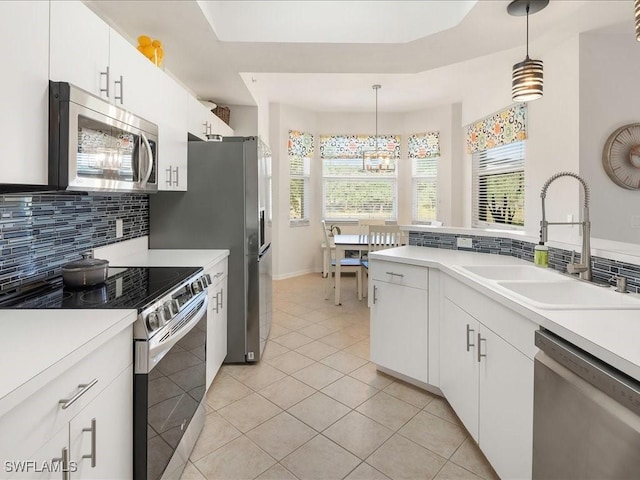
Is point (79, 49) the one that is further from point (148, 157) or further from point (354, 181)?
point (354, 181)

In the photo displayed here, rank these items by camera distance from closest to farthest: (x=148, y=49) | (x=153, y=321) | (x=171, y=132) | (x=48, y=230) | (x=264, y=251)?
(x=153, y=321)
(x=48, y=230)
(x=148, y=49)
(x=171, y=132)
(x=264, y=251)

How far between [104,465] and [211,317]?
125 cm

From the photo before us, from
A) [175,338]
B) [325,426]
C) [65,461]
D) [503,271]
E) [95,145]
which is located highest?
[95,145]

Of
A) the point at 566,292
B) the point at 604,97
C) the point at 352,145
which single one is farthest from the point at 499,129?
the point at 566,292

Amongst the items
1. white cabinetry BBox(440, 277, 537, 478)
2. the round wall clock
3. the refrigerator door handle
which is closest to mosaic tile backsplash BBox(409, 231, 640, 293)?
white cabinetry BBox(440, 277, 537, 478)

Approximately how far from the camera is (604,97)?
337 centimetres

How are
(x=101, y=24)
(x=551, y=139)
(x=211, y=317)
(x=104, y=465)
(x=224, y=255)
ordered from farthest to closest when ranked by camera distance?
(x=551, y=139), (x=224, y=255), (x=211, y=317), (x=101, y=24), (x=104, y=465)

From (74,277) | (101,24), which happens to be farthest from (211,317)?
(101,24)

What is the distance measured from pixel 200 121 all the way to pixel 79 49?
5.58 ft

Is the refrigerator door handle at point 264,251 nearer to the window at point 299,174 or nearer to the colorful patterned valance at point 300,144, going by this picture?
the window at point 299,174

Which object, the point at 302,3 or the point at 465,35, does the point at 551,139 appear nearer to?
the point at 465,35

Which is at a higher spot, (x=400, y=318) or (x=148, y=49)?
(x=148, y=49)

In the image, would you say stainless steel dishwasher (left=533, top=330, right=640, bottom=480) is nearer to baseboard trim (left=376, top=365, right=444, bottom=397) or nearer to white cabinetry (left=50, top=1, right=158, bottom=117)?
baseboard trim (left=376, top=365, right=444, bottom=397)

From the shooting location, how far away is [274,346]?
129 inches
